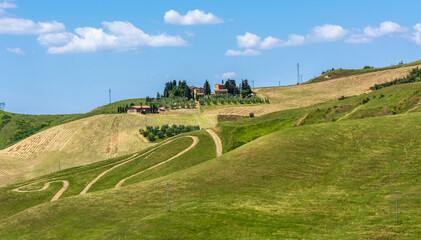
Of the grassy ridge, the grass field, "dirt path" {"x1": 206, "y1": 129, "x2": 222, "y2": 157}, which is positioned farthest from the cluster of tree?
the grass field

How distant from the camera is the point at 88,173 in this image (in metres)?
115

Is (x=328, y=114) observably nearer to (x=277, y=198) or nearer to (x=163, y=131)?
(x=277, y=198)

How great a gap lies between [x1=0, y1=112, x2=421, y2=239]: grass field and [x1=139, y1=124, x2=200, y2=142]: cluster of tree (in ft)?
296

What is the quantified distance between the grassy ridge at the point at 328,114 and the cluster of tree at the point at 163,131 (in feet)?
134

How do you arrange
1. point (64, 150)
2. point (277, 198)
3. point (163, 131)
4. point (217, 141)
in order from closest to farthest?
point (277, 198), point (217, 141), point (64, 150), point (163, 131)

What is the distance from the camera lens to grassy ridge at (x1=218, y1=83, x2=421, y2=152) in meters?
114

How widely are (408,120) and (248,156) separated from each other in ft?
115

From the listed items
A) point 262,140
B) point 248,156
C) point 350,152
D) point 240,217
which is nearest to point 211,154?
→ point 262,140

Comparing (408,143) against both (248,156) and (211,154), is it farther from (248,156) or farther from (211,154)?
(211,154)

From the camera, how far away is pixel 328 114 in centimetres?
12800

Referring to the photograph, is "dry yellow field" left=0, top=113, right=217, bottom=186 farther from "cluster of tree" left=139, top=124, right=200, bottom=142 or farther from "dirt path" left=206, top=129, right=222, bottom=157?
"dirt path" left=206, top=129, right=222, bottom=157

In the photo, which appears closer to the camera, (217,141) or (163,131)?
(217,141)

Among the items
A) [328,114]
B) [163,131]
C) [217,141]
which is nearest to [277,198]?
[217,141]

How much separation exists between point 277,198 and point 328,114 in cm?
7050
